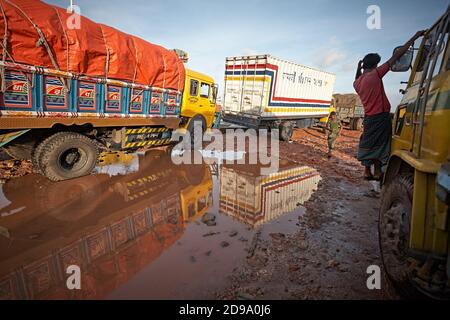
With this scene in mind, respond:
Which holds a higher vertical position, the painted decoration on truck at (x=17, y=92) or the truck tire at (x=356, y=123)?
the truck tire at (x=356, y=123)

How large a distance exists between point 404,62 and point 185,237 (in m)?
3.84

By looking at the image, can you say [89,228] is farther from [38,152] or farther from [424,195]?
[424,195]

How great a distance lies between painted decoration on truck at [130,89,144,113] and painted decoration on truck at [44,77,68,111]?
1714 mm

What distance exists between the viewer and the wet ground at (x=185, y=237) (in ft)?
8.54

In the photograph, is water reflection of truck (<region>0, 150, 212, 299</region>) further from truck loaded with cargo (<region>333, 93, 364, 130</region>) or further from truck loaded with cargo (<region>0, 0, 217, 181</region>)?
truck loaded with cargo (<region>333, 93, 364, 130</region>)

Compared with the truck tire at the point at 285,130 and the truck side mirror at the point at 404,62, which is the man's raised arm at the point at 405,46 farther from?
the truck tire at the point at 285,130

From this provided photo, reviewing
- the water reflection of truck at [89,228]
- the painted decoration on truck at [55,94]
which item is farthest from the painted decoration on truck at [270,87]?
the painted decoration on truck at [55,94]

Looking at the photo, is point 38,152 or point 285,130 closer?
point 38,152

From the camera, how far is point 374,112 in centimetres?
329

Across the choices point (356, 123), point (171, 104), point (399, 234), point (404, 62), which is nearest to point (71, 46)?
point (171, 104)

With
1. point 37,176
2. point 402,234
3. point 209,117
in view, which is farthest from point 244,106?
point 402,234

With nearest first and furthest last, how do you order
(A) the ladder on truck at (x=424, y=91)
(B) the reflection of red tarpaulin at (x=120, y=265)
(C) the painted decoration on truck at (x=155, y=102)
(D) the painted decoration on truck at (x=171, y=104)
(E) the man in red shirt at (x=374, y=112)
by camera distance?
(A) the ladder on truck at (x=424, y=91) → (B) the reflection of red tarpaulin at (x=120, y=265) → (E) the man in red shirt at (x=374, y=112) → (C) the painted decoration on truck at (x=155, y=102) → (D) the painted decoration on truck at (x=171, y=104)

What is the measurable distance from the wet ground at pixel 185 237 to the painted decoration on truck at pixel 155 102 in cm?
212

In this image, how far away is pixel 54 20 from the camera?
15.7 ft
